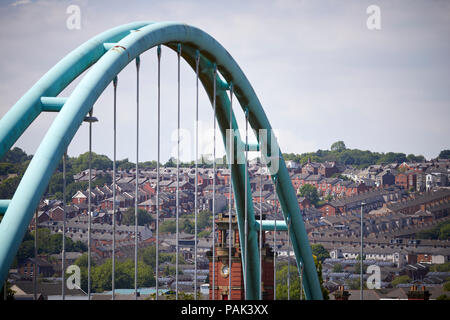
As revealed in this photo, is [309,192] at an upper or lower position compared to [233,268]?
upper

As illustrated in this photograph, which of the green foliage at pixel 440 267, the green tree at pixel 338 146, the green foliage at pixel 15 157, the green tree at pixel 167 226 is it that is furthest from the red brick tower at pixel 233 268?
the green tree at pixel 338 146

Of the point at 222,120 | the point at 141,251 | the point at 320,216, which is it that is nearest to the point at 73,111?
the point at 222,120

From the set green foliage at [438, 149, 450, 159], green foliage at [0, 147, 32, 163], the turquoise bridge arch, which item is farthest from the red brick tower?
green foliage at [438, 149, 450, 159]

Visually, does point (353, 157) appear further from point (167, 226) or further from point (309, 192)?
point (167, 226)

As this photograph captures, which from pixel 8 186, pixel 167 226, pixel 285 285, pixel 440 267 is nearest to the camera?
pixel 8 186

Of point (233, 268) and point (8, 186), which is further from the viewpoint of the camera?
point (8, 186)

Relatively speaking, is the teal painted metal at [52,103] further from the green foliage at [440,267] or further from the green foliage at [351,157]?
the green foliage at [351,157]

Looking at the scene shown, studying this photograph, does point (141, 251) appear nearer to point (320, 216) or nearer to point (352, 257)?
point (352, 257)

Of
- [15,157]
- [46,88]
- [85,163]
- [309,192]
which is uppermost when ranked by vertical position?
[309,192]

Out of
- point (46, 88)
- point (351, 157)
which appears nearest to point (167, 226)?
point (46, 88)
